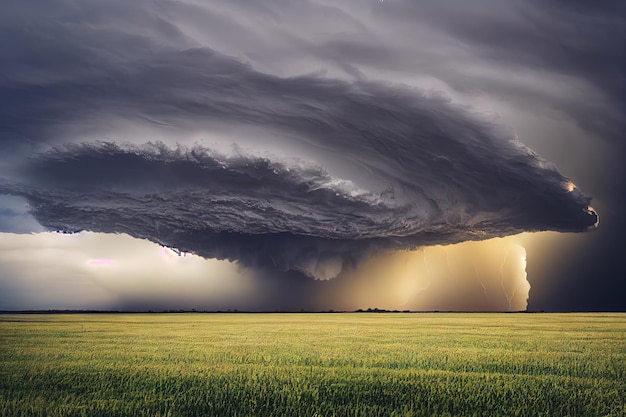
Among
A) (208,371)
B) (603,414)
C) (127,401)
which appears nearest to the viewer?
(603,414)

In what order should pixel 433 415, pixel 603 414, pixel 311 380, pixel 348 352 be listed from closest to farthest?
1. pixel 433 415
2. pixel 603 414
3. pixel 311 380
4. pixel 348 352

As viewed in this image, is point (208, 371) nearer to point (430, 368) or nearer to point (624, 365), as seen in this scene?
point (430, 368)

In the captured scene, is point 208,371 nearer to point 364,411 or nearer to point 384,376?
point 384,376

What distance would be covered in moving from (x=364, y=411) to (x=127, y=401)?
21.2 ft

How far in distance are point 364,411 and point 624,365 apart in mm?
16803

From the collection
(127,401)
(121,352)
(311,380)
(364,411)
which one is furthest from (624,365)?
(121,352)

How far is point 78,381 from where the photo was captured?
19.0 metres

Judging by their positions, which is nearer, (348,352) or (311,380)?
(311,380)

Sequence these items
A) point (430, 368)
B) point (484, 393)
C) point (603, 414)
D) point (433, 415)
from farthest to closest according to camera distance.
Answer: point (430, 368) < point (484, 393) < point (603, 414) < point (433, 415)

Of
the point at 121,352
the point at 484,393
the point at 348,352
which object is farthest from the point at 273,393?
the point at 121,352

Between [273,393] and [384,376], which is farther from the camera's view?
[384,376]

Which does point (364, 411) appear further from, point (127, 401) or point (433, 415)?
point (127, 401)

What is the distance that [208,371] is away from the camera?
20891 mm

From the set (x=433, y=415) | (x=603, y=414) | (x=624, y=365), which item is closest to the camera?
(x=433, y=415)
